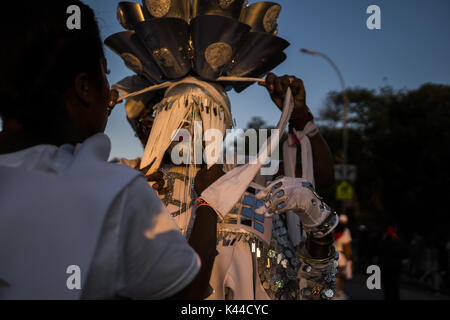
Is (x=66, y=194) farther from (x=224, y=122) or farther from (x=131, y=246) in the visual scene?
(x=224, y=122)

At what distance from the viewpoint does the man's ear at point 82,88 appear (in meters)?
0.97

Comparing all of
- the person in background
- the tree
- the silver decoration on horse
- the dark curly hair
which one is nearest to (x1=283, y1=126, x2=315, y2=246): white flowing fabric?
the silver decoration on horse

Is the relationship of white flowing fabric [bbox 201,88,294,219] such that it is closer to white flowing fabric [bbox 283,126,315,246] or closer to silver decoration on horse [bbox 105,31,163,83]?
white flowing fabric [bbox 283,126,315,246]

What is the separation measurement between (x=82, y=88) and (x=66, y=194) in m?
0.29

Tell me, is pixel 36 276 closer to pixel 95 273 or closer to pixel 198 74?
pixel 95 273

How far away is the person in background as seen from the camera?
2.60 ft

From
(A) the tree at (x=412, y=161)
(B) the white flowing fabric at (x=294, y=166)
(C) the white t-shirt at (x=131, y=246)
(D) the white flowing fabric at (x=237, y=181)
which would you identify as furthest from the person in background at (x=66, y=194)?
(A) the tree at (x=412, y=161)


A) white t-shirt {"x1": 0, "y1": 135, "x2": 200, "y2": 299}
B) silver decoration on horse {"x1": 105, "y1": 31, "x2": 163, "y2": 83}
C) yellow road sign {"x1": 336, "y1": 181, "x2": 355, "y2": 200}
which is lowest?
yellow road sign {"x1": 336, "y1": 181, "x2": 355, "y2": 200}

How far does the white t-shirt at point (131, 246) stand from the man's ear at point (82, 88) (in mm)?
143

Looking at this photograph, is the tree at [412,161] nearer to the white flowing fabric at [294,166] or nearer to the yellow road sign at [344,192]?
the yellow road sign at [344,192]

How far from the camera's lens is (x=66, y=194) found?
2.66 feet

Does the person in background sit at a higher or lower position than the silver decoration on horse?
lower

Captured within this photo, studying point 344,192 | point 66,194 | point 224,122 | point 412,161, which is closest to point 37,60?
point 66,194

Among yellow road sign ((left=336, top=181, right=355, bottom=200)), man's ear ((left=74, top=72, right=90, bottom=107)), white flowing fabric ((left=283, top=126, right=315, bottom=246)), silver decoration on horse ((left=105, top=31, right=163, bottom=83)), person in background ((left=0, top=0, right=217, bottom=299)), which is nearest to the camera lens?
person in background ((left=0, top=0, right=217, bottom=299))
